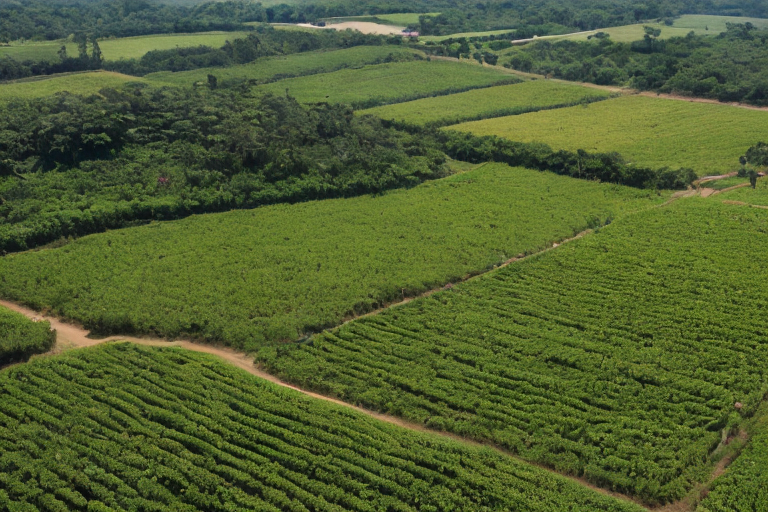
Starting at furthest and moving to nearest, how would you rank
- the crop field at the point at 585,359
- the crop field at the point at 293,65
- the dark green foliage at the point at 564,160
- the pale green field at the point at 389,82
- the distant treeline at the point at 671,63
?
the crop field at the point at 293,65 < the pale green field at the point at 389,82 < the distant treeline at the point at 671,63 < the dark green foliage at the point at 564,160 < the crop field at the point at 585,359

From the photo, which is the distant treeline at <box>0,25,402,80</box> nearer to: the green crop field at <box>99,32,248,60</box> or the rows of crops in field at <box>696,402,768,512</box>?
the green crop field at <box>99,32,248,60</box>

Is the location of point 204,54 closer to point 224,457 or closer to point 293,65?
point 293,65

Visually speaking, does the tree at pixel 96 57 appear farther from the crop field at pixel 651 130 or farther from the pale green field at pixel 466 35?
the pale green field at pixel 466 35

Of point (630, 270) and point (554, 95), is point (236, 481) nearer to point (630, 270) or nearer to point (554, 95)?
point (630, 270)

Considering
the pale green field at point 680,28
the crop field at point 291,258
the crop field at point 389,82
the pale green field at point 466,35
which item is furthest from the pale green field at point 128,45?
the crop field at point 291,258

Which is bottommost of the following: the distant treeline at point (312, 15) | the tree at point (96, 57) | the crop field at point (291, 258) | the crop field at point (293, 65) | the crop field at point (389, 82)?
the crop field at point (291, 258)

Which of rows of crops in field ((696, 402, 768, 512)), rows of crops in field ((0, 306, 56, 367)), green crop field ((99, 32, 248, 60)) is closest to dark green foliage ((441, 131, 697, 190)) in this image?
rows of crops in field ((696, 402, 768, 512))

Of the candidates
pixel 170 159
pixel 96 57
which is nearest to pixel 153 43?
pixel 96 57
